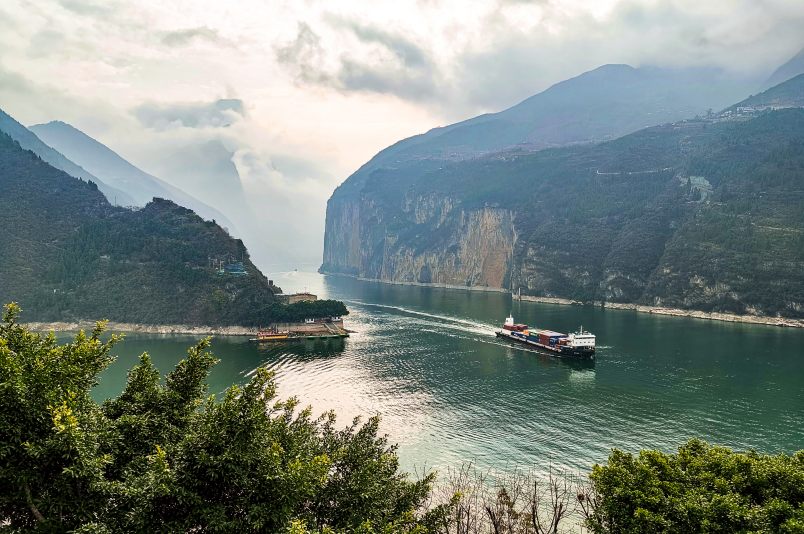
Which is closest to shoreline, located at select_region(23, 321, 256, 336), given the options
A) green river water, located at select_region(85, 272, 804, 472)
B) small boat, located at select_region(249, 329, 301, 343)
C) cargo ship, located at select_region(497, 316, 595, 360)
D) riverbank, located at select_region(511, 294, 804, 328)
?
green river water, located at select_region(85, 272, 804, 472)

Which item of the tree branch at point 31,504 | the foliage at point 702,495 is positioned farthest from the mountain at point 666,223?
the tree branch at point 31,504

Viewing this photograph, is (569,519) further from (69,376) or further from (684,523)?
(69,376)

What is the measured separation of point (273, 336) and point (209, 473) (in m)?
74.7

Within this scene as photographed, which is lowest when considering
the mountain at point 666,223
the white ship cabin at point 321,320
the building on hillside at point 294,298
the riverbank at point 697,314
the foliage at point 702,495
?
the white ship cabin at point 321,320

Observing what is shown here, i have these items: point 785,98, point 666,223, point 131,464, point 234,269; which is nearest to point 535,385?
point 131,464

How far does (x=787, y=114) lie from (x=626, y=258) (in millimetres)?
86216

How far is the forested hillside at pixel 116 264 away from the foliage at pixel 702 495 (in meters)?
78.4

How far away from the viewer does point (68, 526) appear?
10789 millimetres

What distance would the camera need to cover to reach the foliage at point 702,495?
14.7m

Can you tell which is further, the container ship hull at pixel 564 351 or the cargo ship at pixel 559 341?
the cargo ship at pixel 559 341

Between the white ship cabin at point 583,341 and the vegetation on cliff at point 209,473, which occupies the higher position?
the vegetation on cliff at point 209,473

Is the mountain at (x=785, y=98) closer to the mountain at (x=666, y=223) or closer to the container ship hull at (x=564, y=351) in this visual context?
the mountain at (x=666, y=223)

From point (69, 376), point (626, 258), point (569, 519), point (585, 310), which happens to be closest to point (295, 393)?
point (569, 519)

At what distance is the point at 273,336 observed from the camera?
8300 centimetres
